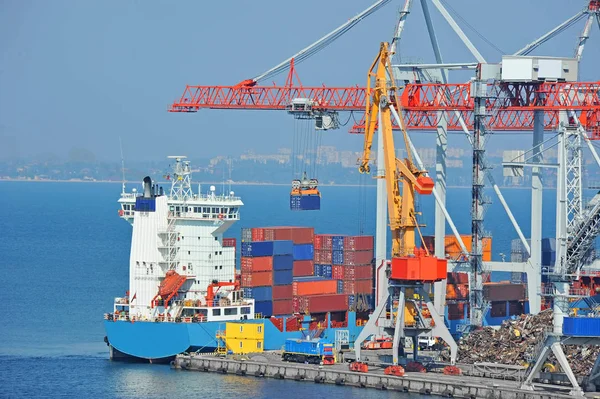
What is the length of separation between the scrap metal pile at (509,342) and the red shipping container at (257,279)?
26.8 ft

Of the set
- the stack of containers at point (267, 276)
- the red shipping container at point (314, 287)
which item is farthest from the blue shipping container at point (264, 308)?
the red shipping container at point (314, 287)

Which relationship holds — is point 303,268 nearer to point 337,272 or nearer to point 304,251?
point 304,251

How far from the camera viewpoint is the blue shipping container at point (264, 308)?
57.2 meters

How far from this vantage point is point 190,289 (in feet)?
187

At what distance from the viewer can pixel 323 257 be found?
6094 centimetres

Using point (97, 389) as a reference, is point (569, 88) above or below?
above

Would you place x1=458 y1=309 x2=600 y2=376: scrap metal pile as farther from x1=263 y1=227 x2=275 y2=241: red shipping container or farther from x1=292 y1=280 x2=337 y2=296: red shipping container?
x1=263 y1=227 x2=275 y2=241: red shipping container

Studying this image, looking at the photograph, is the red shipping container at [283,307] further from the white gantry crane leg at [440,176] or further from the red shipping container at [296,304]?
the white gantry crane leg at [440,176]

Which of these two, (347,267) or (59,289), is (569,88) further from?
(59,289)

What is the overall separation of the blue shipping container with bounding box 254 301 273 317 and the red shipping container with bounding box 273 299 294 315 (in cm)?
17

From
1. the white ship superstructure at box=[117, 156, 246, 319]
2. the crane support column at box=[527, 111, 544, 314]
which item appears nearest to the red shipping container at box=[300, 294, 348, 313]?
the white ship superstructure at box=[117, 156, 246, 319]

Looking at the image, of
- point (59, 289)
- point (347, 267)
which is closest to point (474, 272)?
point (347, 267)

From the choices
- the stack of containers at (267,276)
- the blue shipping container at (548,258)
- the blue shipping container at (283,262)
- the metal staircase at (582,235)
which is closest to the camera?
the metal staircase at (582,235)

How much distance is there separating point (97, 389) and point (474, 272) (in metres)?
16.1
